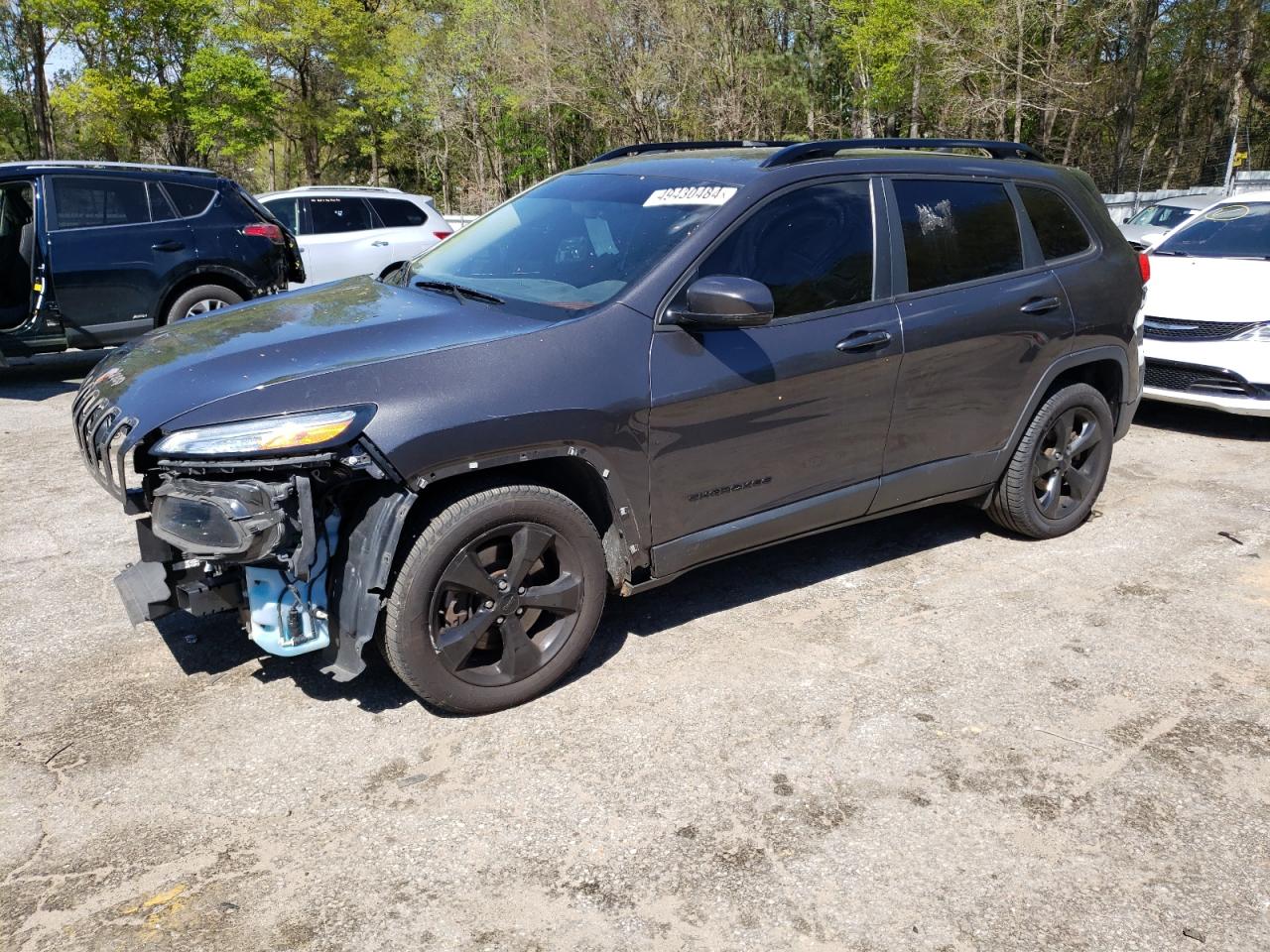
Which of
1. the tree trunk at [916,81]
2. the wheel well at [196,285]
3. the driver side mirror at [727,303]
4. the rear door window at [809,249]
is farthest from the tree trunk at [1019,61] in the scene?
the driver side mirror at [727,303]

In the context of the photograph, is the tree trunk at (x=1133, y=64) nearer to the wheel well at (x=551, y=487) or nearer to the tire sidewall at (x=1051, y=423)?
the tire sidewall at (x=1051, y=423)

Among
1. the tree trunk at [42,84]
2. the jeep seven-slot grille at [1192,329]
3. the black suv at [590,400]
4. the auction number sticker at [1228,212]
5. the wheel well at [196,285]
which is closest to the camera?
the black suv at [590,400]

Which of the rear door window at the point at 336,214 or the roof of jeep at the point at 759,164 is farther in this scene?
the rear door window at the point at 336,214

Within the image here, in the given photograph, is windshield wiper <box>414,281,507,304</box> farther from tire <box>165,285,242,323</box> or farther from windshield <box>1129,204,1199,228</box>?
windshield <box>1129,204,1199,228</box>

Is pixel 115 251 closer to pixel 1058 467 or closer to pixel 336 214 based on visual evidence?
pixel 336 214

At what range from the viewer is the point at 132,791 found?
312 centimetres

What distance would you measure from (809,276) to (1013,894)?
7.69 feet

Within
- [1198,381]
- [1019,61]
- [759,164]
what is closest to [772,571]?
[759,164]

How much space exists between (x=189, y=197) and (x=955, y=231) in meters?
7.28

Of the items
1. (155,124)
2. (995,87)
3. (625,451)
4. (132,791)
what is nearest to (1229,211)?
(625,451)

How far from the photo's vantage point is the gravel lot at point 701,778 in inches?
103

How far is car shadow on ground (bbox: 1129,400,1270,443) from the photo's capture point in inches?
301

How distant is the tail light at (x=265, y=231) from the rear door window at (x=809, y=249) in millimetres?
6891

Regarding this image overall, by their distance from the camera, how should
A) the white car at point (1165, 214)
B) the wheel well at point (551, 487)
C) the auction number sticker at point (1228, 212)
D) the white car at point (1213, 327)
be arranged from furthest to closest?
1. the white car at point (1165, 214)
2. the auction number sticker at point (1228, 212)
3. the white car at point (1213, 327)
4. the wheel well at point (551, 487)
